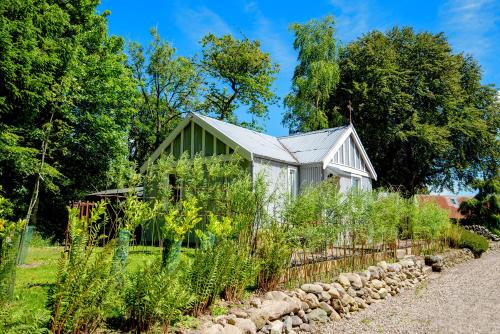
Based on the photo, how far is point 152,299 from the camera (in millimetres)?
4309

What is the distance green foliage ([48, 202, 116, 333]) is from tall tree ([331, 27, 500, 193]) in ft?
79.8

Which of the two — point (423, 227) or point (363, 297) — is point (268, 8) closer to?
point (363, 297)

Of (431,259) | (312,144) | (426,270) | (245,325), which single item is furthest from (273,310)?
(312,144)

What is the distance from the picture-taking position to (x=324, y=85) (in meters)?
26.1

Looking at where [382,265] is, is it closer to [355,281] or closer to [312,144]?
[355,281]

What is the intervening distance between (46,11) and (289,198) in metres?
15.6

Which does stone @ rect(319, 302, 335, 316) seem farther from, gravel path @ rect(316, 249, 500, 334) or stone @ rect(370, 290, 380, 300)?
stone @ rect(370, 290, 380, 300)

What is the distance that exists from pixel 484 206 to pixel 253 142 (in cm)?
2015

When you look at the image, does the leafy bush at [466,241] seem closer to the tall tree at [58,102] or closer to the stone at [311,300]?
the stone at [311,300]

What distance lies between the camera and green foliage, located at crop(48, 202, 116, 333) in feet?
12.1

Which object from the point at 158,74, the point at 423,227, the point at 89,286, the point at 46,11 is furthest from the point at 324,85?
the point at 89,286

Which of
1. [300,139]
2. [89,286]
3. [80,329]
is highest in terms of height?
[300,139]

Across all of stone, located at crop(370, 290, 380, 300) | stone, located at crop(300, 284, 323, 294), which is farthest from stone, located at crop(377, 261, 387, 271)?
stone, located at crop(300, 284, 323, 294)

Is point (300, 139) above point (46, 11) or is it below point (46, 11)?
below
